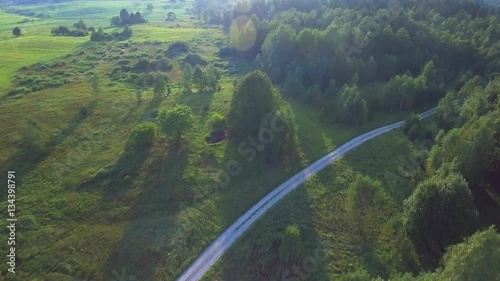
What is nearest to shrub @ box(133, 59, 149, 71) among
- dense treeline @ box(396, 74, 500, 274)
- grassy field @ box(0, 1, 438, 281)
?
grassy field @ box(0, 1, 438, 281)

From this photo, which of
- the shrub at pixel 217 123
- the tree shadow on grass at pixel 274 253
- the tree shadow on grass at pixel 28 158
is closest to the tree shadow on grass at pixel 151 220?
the tree shadow on grass at pixel 274 253

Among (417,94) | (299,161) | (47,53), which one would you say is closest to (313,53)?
(417,94)

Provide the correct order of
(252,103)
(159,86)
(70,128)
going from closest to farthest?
(252,103) < (70,128) < (159,86)

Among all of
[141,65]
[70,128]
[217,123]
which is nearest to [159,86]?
[70,128]

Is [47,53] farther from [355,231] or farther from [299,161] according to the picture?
[355,231]

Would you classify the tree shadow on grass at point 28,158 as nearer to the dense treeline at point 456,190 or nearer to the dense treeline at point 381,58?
the dense treeline at point 381,58

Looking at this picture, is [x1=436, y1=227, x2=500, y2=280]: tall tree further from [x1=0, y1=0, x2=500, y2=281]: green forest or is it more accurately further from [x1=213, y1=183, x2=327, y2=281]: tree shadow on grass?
[x1=213, y1=183, x2=327, y2=281]: tree shadow on grass

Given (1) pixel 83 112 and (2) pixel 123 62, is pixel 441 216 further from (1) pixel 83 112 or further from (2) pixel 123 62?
(2) pixel 123 62
